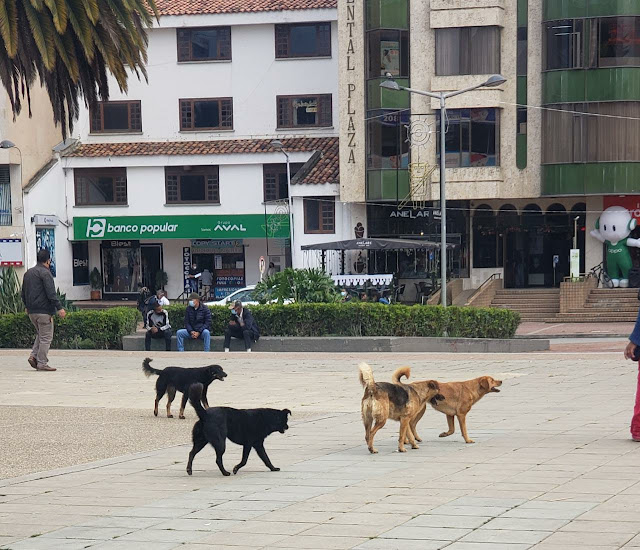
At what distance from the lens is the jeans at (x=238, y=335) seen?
25.7 m

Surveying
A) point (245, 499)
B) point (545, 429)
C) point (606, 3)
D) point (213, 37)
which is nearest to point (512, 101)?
point (606, 3)

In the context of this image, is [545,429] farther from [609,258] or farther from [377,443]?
[609,258]

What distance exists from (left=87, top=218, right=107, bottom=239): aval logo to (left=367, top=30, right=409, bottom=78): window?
537 inches

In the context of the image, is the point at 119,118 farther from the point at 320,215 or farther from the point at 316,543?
the point at 316,543

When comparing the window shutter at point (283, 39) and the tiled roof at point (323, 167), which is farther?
the window shutter at point (283, 39)

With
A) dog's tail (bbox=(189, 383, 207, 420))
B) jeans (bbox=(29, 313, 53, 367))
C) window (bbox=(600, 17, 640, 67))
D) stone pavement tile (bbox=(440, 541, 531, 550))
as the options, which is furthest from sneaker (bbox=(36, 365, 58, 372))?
window (bbox=(600, 17, 640, 67))

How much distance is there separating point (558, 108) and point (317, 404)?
30.1 meters

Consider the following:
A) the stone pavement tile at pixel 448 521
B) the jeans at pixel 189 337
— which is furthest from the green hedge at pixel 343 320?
the stone pavement tile at pixel 448 521

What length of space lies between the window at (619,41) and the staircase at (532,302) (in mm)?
8744

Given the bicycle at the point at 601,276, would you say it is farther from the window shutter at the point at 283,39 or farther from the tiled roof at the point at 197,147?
the window shutter at the point at 283,39

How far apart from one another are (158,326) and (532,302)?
21.1m

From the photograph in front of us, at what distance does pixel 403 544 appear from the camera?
287 inches

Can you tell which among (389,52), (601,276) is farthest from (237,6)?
(601,276)

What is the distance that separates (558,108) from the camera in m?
43.5
